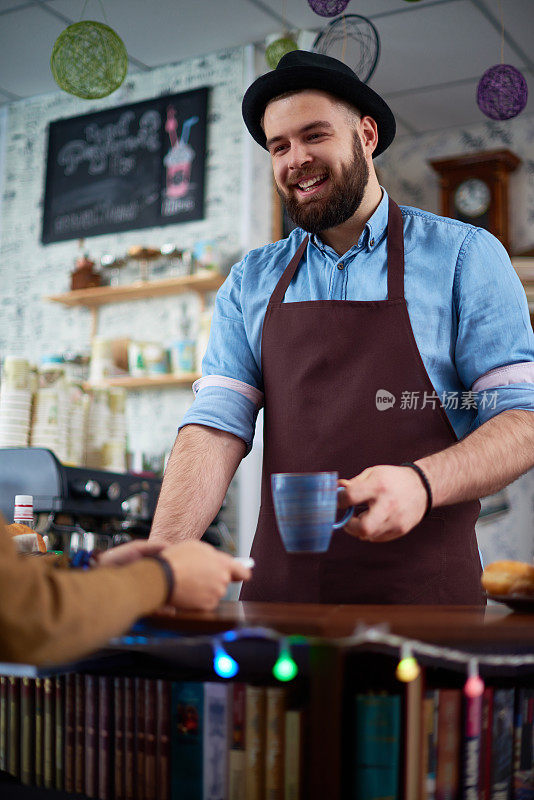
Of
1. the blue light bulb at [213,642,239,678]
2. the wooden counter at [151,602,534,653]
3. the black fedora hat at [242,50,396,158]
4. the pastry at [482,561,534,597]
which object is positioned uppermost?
the black fedora hat at [242,50,396,158]

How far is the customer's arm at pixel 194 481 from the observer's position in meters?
1.56

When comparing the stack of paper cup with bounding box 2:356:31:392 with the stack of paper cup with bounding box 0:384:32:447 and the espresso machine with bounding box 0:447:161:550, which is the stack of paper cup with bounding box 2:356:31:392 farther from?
the espresso machine with bounding box 0:447:161:550

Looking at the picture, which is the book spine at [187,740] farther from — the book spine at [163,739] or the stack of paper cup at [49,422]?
the stack of paper cup at [49,422]

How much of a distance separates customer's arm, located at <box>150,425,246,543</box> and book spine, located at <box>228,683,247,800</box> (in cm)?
61

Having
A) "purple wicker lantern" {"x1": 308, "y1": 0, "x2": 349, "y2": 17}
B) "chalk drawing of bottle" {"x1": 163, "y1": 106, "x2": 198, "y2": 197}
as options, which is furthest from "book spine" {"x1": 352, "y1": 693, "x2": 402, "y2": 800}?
"chalk drawing of bottle" {"x1": 163, "y1": 106, "x2": 198, "y2": 197}

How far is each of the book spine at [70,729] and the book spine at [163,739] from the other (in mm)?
127

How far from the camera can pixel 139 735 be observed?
1005 millimetres

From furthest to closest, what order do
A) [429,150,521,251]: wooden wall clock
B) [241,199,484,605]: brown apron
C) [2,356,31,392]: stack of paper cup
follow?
[429,150,521,251]: wooden wall clock
[2,356,31,392]: stack of paper cup
[241,199,484,605]: brown apron

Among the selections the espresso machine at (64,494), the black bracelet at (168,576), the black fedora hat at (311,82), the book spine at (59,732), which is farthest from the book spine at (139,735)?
the espresso machine at (64,494)

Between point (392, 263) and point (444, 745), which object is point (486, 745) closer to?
point (444, 745)

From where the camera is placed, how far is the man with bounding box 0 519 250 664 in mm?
729

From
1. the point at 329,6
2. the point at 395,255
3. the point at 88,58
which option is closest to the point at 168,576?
the point at 395,255

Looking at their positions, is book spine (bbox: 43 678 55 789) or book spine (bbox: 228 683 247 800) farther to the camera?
book spine (bbox: 43 678 55 789)

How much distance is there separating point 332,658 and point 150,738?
1.09ft
